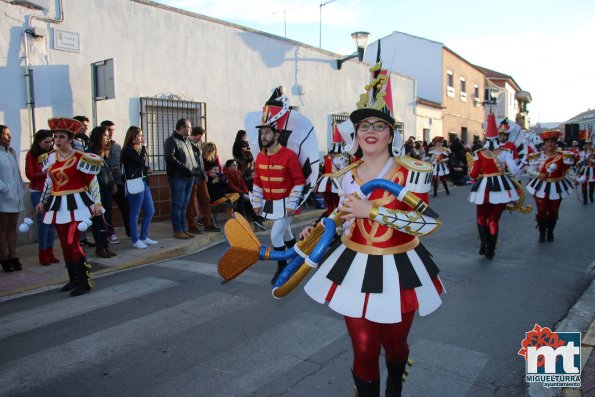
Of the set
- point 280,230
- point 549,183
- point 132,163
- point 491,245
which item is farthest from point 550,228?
point 132,163

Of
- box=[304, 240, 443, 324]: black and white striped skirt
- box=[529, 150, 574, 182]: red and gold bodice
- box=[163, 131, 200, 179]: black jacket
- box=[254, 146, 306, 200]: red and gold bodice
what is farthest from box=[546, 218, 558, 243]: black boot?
box=[304, 240, 443, 324]: black and white striped skirt

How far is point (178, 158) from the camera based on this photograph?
861 cm

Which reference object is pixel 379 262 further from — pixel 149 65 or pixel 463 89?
pixel 463 89

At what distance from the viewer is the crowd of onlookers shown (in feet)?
22.1

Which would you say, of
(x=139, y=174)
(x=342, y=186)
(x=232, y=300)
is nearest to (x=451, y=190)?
(x=139, y=174)

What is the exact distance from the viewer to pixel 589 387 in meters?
3.36

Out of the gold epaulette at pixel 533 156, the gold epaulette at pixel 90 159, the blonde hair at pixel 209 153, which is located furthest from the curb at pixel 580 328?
the blonde hair at pixel 209 153

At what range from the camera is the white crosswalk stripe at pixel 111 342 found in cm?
376

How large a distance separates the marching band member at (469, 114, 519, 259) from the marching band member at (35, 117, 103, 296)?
520 centimetres

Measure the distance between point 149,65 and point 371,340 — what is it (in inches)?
364

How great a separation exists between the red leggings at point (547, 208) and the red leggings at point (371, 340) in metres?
6.66

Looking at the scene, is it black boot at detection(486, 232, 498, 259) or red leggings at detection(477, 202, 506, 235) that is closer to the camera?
red leggings at detection(477, 202, 506, 235)

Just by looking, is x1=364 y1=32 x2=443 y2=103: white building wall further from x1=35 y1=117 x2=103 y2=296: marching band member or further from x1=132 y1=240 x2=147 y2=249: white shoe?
x1=35 y1=117 x2=103 y2=296: marching band member

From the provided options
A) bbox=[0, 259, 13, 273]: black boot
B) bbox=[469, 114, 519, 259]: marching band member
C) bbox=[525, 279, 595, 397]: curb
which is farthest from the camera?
bbox=[469, 114, 519, 259]: marching band member
